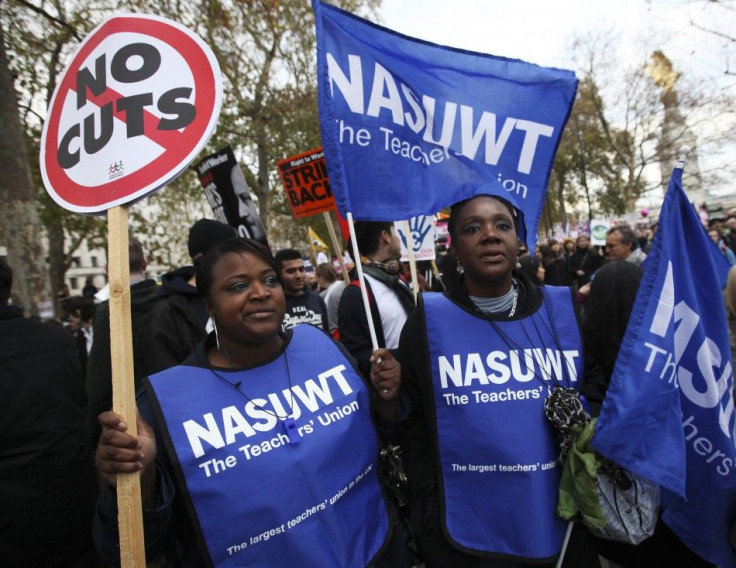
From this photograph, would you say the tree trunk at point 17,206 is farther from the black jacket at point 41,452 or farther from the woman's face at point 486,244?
the woman's face at point 486,244

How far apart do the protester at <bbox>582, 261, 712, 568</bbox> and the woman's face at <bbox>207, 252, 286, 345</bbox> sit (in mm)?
1251

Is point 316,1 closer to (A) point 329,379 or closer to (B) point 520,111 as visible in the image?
(B) point 520,111

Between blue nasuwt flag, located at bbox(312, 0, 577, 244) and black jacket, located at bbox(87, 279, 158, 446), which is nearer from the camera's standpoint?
blue nasuwt flag, located at bbox(312, 0, 577, 244)

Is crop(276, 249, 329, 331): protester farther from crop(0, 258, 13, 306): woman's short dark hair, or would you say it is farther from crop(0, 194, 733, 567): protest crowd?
crop(0, 258, 13, 306): woman's short dark hair

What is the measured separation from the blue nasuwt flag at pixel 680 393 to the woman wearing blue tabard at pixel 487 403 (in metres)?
0.23

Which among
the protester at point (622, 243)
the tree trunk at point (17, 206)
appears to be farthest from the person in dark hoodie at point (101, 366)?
the protester at point (622, 243)

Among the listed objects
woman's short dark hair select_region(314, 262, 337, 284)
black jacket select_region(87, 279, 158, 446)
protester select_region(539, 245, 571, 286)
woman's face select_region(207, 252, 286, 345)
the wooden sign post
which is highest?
the wooden sign post

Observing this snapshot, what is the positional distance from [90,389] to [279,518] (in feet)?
5.12

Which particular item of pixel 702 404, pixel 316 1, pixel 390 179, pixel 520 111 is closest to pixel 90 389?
pixel 390 179

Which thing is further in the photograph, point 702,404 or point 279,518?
point 702,404

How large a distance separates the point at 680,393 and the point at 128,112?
2.11 m

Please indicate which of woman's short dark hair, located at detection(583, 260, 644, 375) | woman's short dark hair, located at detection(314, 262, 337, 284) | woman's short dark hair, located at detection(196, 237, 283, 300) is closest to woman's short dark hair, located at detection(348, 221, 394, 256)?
woman's short dark hair, located at detection(583, 260, 644, 375)

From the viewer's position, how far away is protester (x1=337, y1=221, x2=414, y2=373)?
297cm

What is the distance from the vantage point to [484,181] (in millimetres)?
2398
